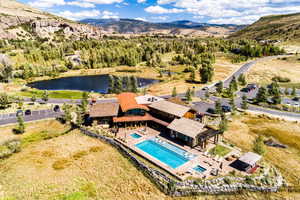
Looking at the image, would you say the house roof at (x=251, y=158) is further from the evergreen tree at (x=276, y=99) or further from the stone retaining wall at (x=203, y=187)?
the evergreen tree at (x=276, y=99)

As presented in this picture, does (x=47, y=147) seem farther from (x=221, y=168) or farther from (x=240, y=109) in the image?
(x=240, y=109)

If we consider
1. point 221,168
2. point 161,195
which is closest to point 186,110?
point 221,168

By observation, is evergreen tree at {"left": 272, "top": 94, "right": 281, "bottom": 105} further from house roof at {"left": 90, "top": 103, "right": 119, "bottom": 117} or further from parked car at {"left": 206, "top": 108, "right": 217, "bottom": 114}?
house roof at {"left": 90, "top": 103, "right": 119, "bottom": 117}

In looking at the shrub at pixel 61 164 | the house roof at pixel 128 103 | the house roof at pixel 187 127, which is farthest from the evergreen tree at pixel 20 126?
the house roof at pixel 187 127

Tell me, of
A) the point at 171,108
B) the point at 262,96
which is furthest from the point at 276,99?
the point at 171,108

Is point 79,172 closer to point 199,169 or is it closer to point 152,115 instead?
point 199,169
